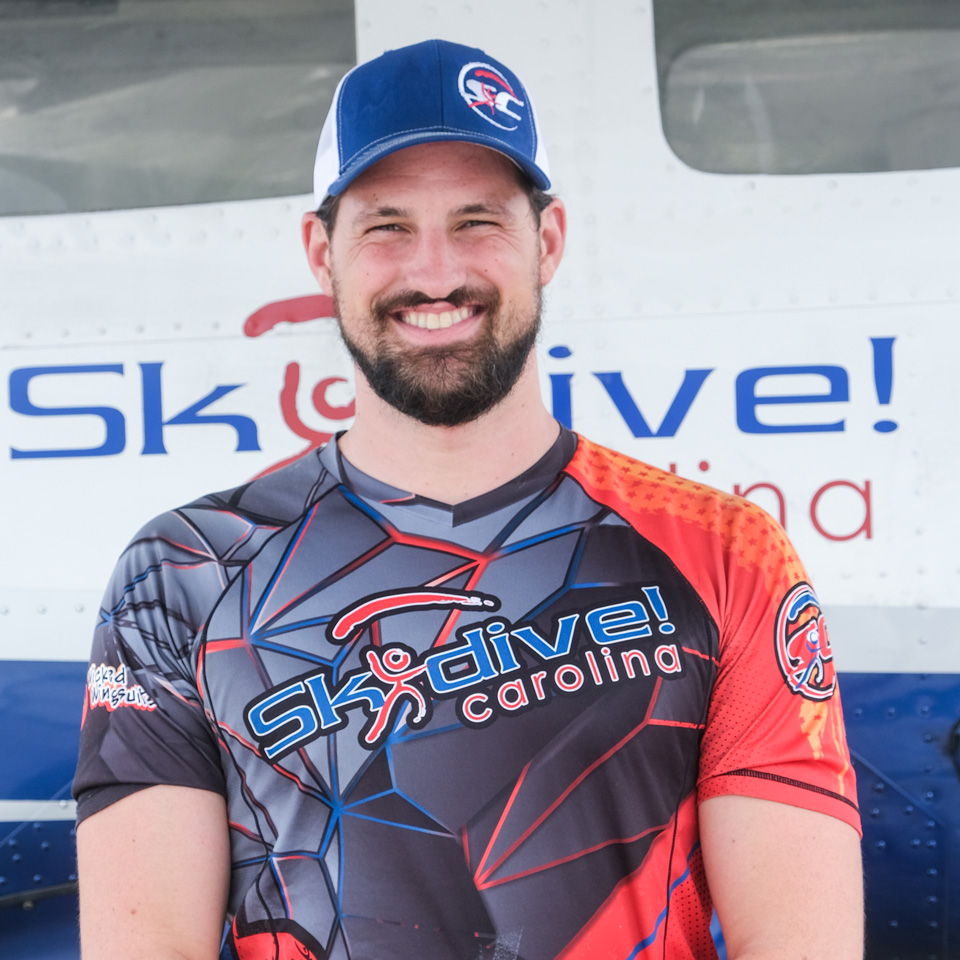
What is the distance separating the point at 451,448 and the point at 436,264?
0.86ft

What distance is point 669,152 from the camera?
2.12 m

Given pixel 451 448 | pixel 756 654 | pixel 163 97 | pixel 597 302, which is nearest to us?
pixel 756 654

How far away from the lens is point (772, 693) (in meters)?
1.30

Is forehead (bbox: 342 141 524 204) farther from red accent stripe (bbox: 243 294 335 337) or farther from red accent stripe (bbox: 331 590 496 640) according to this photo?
red accent stripe (bbox: 243 294 335 337)

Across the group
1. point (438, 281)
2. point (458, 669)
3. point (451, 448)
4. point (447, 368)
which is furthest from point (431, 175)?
point (458, 669)

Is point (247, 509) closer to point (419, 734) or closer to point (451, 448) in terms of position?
point (451, 448)

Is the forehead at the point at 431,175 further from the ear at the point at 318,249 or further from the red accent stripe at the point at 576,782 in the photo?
the red accent stripe at the point at 576,782

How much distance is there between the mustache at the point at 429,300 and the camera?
4.43 ft

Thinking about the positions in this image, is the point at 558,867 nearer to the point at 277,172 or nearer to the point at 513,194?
the point at 513,194

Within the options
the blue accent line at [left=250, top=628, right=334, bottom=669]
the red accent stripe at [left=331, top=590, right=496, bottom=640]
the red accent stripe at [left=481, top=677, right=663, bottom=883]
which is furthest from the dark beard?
the red accent stripe at [left=481, top=677, right=663, bottom=883]

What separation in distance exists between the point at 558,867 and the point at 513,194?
93cm

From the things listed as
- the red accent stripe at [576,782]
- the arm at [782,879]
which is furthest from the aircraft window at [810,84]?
the arm at [782,879]

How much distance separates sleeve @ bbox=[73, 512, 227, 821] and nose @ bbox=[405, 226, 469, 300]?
490 millimetres

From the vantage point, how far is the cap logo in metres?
1.41
